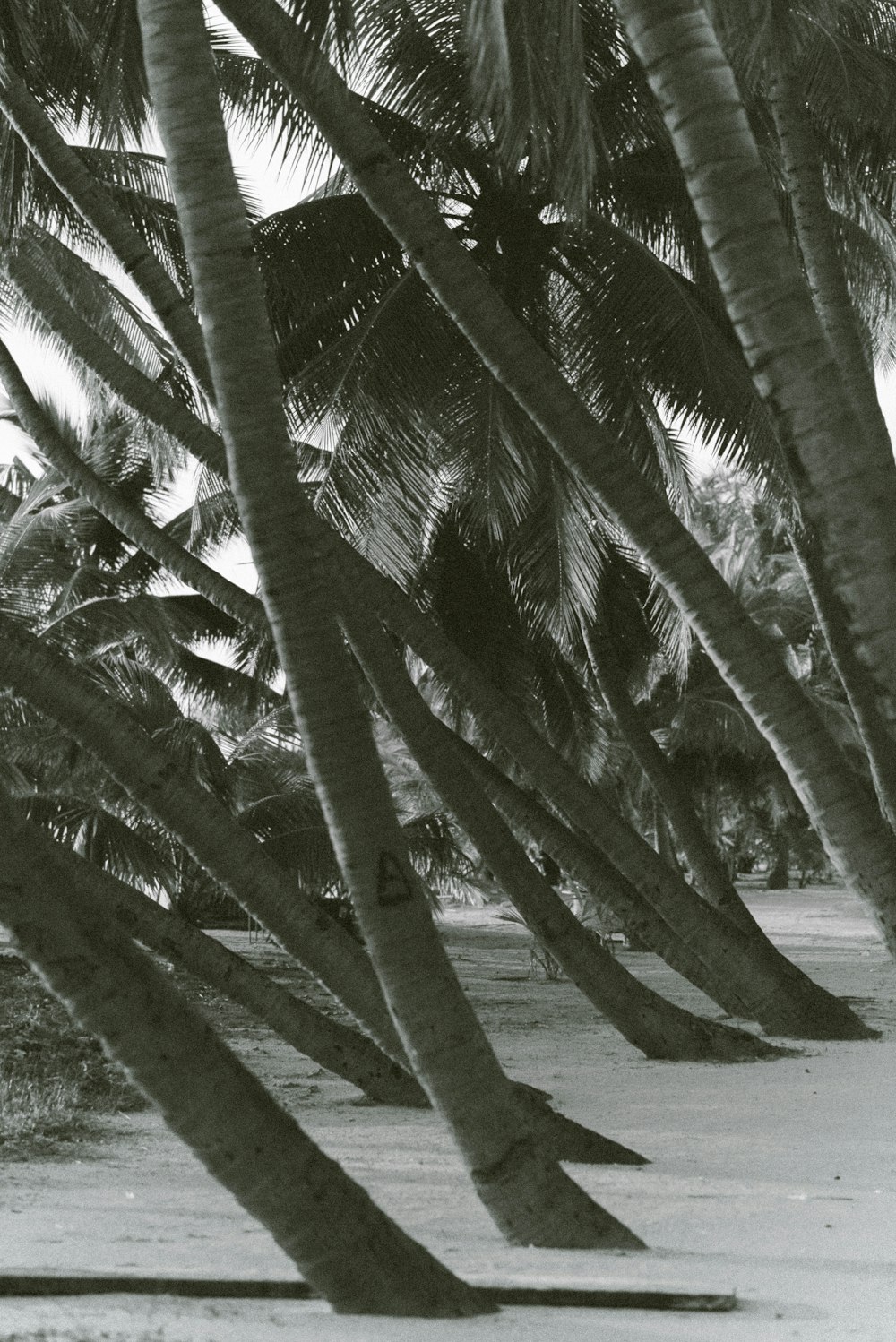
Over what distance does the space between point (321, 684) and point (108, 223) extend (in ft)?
15.4

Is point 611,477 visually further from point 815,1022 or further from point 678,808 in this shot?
point 678,808

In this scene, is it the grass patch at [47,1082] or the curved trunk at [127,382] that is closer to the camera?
the grass patch at [47,1082]

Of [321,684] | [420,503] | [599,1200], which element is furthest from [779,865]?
[321,684]

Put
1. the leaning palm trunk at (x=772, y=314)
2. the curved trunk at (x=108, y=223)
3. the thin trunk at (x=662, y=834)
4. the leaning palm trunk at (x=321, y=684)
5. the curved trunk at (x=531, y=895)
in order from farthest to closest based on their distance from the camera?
1. the thin trunk at (x=662, y=834)
2. the curved trunk at (x=108, y=223)
3. the curved trunk at (x=531, y=895)
4. the leaning palm trunk at (x=321, y=684)
5. the leaning palm trunk at (x=772, y=314)

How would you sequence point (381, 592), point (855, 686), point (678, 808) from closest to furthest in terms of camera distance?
point (855, 686), point (381, 592), point (678, 808)

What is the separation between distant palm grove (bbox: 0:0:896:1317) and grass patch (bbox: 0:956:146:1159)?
1070 mm

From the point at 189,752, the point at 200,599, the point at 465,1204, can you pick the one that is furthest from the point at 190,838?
the point at 200,599

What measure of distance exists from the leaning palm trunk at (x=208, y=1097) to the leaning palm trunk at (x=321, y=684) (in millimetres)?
→ 741

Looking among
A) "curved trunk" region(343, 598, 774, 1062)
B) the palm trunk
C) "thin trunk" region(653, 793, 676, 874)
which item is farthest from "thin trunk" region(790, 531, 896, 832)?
"thin trunk" region(653, 793, 676, 874)

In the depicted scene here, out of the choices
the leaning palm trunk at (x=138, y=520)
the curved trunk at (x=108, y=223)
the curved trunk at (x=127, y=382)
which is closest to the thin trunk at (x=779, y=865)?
the leaning palm trunk at (x=138, y=520)

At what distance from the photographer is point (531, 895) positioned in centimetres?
931

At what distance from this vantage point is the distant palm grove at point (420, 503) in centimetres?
411

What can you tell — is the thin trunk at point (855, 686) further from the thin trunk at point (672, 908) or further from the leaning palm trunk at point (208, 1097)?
the leaning palm trunk at point (208, 1097)

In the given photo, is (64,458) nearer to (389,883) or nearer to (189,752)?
(389,883)
